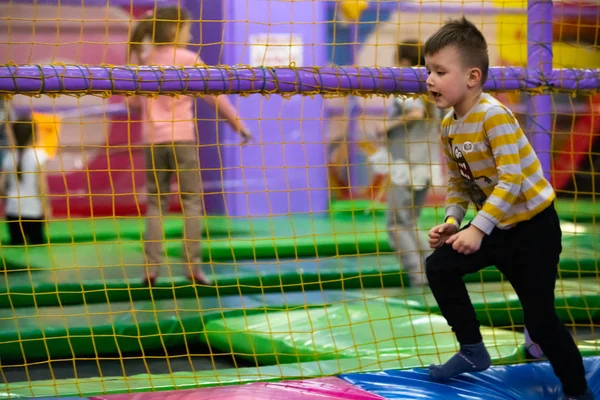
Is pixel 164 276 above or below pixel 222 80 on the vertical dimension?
below

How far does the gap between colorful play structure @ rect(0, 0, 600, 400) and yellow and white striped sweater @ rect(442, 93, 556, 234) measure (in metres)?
Result: 0.50

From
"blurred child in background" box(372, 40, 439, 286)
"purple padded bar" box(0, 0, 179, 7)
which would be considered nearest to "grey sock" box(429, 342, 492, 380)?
"blurred child in background" box(372, 40, 439, 286)

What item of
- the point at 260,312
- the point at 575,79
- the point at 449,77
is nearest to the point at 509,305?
the point at 260,312

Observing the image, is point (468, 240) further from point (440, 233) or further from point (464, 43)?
point (464, 43)

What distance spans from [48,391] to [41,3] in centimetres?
363

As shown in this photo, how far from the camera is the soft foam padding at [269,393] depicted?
7.07 ft

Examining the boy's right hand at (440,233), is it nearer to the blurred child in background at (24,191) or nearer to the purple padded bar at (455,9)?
the blurred child in background at (24,191)

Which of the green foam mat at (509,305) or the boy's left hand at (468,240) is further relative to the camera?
the green foam mat at (509,305)

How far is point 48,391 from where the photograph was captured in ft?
7.75

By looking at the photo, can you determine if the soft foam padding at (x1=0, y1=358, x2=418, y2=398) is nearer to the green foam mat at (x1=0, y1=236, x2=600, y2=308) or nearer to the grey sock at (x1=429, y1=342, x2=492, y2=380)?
the grey sock at (x1=429, y1=342, x2=492, y2=380)

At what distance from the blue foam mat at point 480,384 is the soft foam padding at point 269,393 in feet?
0.23

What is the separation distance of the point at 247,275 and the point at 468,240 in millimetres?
2275

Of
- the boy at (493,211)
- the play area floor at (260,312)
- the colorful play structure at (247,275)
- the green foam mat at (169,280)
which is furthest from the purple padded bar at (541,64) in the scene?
the green foam mat at (169,280)

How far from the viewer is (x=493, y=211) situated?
6.61 ft
